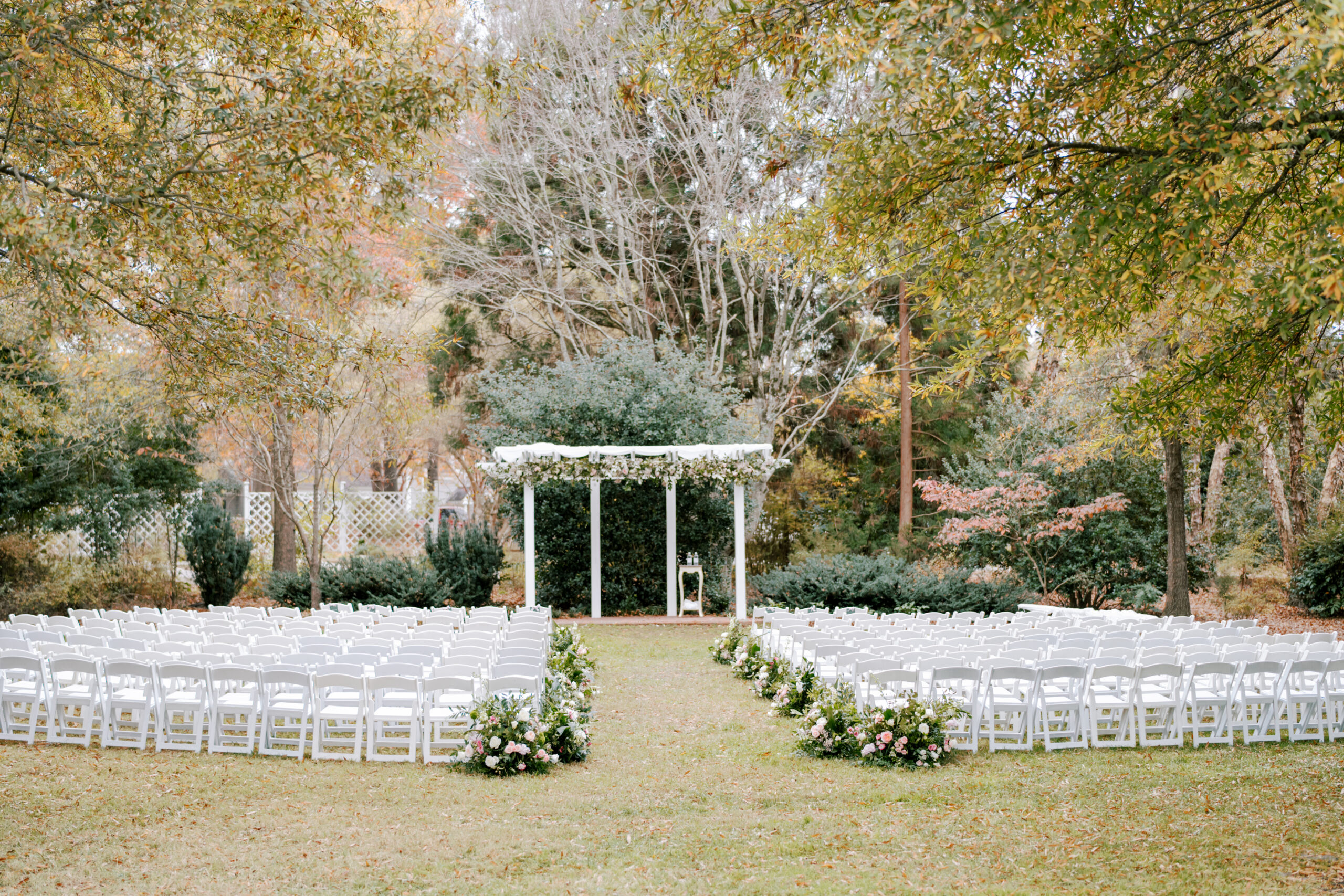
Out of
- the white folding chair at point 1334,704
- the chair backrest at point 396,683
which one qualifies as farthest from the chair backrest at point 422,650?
the white folding chair at point 1334,704

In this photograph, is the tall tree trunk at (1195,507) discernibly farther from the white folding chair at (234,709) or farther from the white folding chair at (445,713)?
the white folding chair at (234,709)

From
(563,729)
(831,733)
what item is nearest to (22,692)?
(563,729)

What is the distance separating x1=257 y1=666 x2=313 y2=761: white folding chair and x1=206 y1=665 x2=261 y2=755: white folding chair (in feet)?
0.23

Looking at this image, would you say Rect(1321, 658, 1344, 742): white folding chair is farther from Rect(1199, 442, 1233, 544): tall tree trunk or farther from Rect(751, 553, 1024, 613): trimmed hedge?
Rect(1199, 442, 1233, 544): tall tree trunk

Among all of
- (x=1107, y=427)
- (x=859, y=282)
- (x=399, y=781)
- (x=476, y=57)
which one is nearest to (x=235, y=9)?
(x=476, y=57)

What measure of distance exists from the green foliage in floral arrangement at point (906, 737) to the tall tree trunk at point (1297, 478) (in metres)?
12.1

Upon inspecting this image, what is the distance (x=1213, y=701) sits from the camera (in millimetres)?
8562

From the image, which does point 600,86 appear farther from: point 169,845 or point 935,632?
point 169,845

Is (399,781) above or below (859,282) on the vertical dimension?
below

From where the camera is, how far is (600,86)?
19.8 meters

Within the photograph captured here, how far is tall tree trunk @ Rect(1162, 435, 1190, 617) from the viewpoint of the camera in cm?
1666

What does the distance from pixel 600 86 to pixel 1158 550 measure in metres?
14.2

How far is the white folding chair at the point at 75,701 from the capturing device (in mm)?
7770

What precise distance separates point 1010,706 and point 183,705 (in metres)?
6.54
